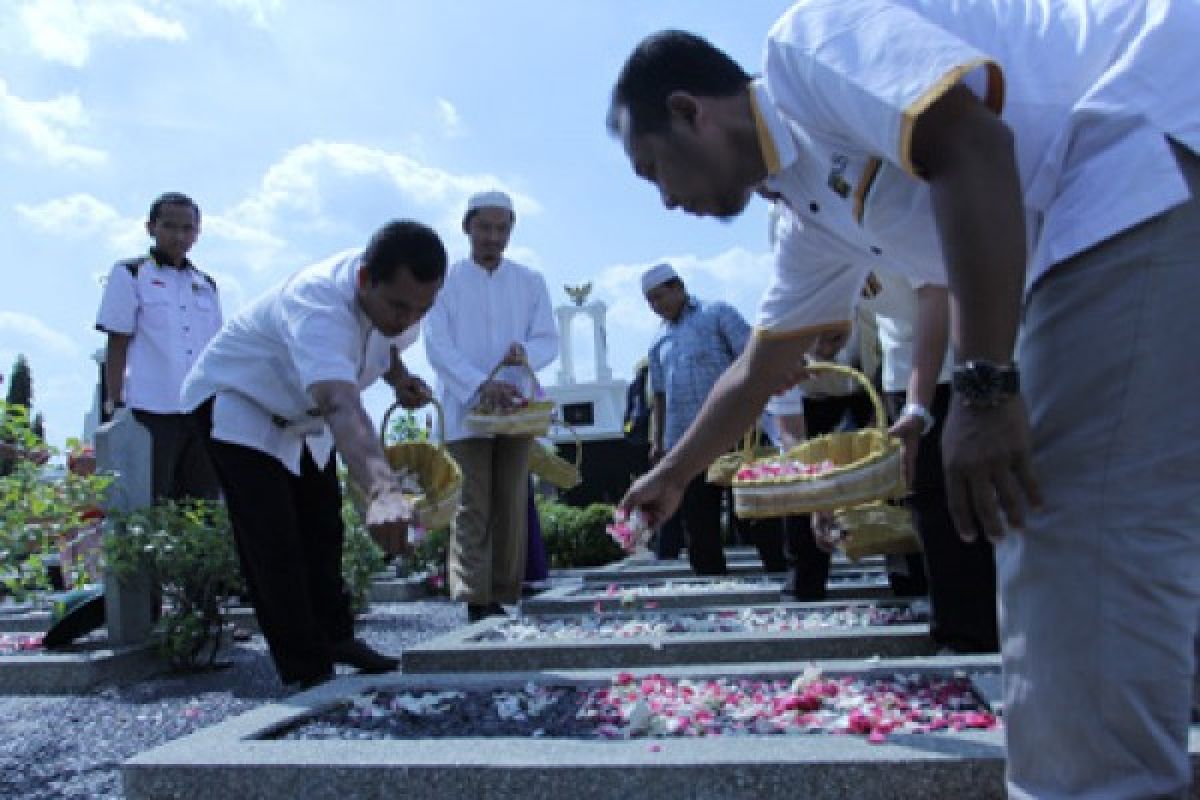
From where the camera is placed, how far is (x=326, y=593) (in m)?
4.19

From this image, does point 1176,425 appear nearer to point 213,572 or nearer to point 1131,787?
point 1131,787

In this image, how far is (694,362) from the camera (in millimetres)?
6680

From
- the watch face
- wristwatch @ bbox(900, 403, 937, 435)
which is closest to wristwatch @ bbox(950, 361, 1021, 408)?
the watch face

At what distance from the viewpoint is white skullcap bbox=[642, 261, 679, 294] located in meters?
6.88

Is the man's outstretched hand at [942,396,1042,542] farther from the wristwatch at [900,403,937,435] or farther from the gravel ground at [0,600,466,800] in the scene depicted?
the gravel ground at [0,600,466,800]

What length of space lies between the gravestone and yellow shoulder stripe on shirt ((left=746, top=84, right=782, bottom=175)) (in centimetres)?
406

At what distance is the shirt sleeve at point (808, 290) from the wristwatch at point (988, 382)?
76cm

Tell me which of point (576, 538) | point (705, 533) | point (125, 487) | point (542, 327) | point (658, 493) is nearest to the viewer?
point (658, 493)

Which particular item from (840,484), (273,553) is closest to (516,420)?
(273,553)

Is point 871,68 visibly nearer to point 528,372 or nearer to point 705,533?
point 528,372

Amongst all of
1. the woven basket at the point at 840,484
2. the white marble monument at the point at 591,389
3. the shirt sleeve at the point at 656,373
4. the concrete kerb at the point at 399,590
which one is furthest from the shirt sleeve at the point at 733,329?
the white marble monument at the point at 591,389

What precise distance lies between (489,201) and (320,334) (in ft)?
8.28

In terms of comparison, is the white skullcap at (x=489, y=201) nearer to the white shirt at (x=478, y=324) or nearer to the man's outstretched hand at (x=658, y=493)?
the white shirt at (x=478, y=324)

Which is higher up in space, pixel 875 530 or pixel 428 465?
pixel 428 465
